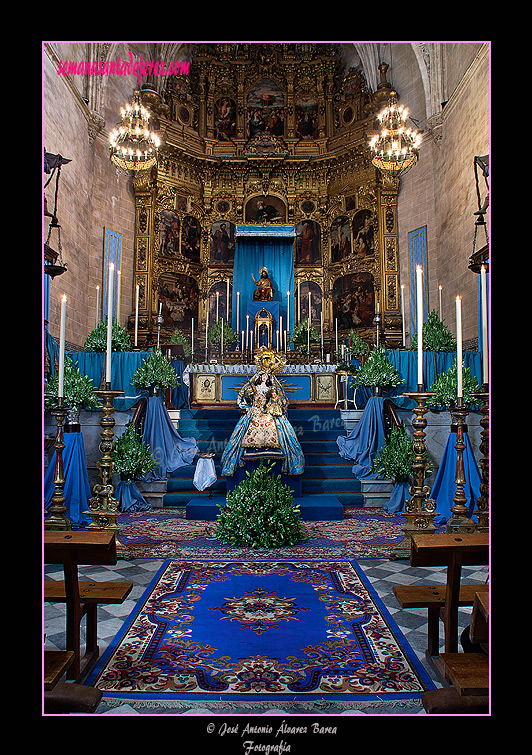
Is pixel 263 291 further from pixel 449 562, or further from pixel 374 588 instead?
pixel 449 562

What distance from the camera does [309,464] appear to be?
9508mm

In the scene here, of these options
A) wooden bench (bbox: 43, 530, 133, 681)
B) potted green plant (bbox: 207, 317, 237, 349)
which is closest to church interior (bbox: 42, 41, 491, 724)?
wooden bench (bbox: 43, 530, 133, 681)

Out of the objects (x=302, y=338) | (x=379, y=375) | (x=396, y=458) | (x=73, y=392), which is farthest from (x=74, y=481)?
(x=302, y=338)

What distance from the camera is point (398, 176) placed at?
1688 cm

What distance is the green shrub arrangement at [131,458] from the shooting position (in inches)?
316

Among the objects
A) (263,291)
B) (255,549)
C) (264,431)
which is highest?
(263,291)

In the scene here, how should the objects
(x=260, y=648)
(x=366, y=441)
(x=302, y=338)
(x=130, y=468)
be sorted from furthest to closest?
(x=302, y=338), (x=366, y=441), (x=130, y=468), (x=260, y=648)

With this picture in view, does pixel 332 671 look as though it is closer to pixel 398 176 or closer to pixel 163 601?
pixel 163 601

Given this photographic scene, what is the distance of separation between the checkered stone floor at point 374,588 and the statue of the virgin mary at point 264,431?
2505 mm

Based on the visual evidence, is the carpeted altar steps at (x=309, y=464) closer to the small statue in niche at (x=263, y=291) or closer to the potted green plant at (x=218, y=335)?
the potted green plant at (x=218, y=335)

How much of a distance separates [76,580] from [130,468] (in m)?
5.36

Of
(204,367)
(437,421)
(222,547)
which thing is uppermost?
(204,367)

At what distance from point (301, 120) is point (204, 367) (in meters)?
11.9
